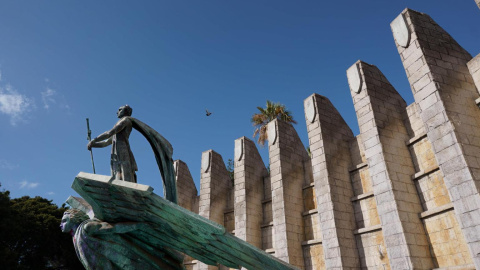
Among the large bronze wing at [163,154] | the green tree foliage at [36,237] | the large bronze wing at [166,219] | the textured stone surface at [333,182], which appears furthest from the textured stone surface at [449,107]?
the green tree foliage at [36,237]

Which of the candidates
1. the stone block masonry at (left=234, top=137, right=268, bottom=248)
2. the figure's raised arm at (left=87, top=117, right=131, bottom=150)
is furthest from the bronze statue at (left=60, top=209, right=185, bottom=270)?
the stone block masonry at (left=234, top=137, right=268, bottom=248)

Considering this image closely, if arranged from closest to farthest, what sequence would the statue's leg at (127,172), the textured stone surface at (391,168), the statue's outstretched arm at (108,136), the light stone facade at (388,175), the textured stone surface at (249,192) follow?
the statue's leg at (127,172) < the statue's outstretched arm at (108,136) < the light stone facade at (388,175) < the textured stone surface at (391,168) < the textured stone surface at (249,192)

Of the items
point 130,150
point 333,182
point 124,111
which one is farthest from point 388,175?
point 124,111

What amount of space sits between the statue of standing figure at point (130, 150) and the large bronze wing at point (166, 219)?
1052mm

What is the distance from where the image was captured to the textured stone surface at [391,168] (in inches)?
384

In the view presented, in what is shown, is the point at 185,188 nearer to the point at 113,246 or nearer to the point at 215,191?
the point at 215,191

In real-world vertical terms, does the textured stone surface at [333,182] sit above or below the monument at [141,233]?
above

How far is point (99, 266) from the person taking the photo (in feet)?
16.5

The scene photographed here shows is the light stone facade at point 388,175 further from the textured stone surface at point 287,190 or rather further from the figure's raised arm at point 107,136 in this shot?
the figure's raised arm at point 107,136

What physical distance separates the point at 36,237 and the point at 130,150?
21667mm

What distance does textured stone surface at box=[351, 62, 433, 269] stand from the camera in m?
9.74

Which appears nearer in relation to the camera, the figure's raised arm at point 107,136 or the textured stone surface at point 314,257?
the figure's raised arm at point 107,136

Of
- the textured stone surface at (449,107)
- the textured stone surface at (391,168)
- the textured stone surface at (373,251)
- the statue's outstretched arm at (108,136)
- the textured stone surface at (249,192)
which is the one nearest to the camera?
the statue's outstretched arm at (108,136)

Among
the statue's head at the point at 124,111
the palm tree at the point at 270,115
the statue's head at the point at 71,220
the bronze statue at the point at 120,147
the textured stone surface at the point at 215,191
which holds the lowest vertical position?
the statue's head at the point at 71,220
